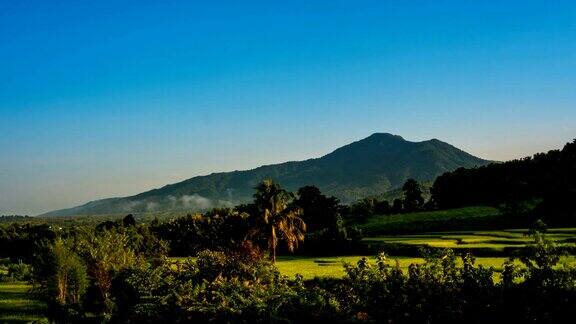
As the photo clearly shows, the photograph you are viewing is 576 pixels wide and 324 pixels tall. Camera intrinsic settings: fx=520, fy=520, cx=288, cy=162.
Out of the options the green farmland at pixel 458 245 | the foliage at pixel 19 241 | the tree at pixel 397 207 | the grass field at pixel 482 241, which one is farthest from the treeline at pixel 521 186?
the foliage at pixel 19 241

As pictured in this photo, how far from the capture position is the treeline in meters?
102

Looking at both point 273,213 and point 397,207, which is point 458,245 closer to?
point 273,213

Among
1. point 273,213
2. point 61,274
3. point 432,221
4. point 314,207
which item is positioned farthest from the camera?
point 314,207

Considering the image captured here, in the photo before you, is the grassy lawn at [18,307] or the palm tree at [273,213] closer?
the grassy lawn at [18,307]

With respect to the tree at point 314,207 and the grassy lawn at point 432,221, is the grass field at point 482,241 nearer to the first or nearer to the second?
the grassy lawn at point 432,221

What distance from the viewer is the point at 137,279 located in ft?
98.2

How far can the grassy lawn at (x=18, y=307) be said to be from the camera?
1581 inches

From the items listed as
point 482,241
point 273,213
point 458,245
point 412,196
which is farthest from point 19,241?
point 482,241

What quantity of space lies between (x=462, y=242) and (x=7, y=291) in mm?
56560

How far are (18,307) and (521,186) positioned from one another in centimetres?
11585

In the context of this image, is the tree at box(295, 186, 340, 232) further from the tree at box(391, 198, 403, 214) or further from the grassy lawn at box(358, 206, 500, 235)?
the tree at box(391, 198, 403, 214)

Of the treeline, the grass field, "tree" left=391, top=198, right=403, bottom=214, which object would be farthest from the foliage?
the treeline

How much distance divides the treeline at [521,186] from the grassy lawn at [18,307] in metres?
84.3

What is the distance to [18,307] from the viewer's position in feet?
148
